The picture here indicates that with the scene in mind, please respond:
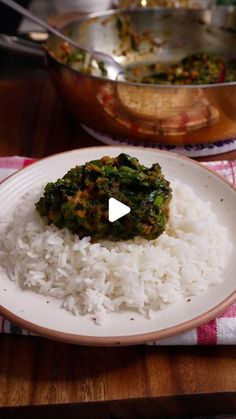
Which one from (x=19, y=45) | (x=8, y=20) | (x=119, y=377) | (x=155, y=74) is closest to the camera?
(x=119, y=377)

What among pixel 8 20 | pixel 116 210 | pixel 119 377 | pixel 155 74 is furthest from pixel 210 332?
pixel 8 20

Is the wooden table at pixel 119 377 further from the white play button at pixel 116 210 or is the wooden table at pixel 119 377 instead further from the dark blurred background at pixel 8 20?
the dark blurred background at pixel 8 20

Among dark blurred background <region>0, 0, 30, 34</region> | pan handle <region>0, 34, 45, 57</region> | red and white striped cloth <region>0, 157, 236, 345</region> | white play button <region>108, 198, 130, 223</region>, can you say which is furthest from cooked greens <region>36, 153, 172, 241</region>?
dark blurred background <region>0, 0, 30, 34</region>

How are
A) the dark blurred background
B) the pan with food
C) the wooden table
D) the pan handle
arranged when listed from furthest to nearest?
1. the dark blurred background
2. the pan handle
3. the pan with food
4. the wooden table

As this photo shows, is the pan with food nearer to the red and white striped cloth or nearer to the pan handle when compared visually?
the pan handle

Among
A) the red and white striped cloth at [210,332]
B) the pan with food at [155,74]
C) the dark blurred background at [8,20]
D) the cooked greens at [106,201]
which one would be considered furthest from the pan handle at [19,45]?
the red and white striped cloth at [210,332]

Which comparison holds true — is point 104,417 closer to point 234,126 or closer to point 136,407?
point 136,407

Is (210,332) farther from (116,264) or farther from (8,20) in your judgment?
(8,20)
